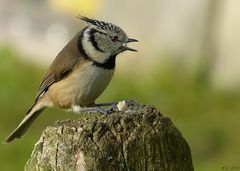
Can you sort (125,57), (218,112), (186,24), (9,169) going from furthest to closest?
1. (125,57)
2. (186,24)
3. (218,112)
4. (9,169)

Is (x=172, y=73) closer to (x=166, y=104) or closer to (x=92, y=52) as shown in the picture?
(x=166, y=104)

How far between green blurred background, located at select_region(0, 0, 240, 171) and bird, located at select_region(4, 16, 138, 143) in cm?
232

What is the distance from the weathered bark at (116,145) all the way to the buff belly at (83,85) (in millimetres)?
1948

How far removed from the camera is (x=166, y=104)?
9773mm

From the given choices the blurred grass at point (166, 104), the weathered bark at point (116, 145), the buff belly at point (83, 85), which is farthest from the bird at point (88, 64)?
the blurred grass at point (166, 104)

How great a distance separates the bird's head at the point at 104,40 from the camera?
5688 millimetres

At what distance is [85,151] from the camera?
347 cm

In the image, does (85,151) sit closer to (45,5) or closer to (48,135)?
(48,135)

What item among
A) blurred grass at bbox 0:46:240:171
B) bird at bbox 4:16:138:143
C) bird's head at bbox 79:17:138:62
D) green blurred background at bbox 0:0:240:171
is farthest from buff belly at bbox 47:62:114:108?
green blurred background at bbox 0:0:240:171

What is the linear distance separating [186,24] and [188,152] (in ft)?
23.6

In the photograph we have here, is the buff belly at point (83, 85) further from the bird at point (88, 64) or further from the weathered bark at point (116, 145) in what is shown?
the weathered bark at point (116, 145)

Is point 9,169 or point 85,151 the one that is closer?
point 85,151

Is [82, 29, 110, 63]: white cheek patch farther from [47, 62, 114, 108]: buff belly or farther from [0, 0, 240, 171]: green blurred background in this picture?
[0, 0, 240, 171]: green blurred background

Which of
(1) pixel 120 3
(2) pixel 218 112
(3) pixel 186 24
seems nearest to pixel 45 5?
(1) pixel 120 3
